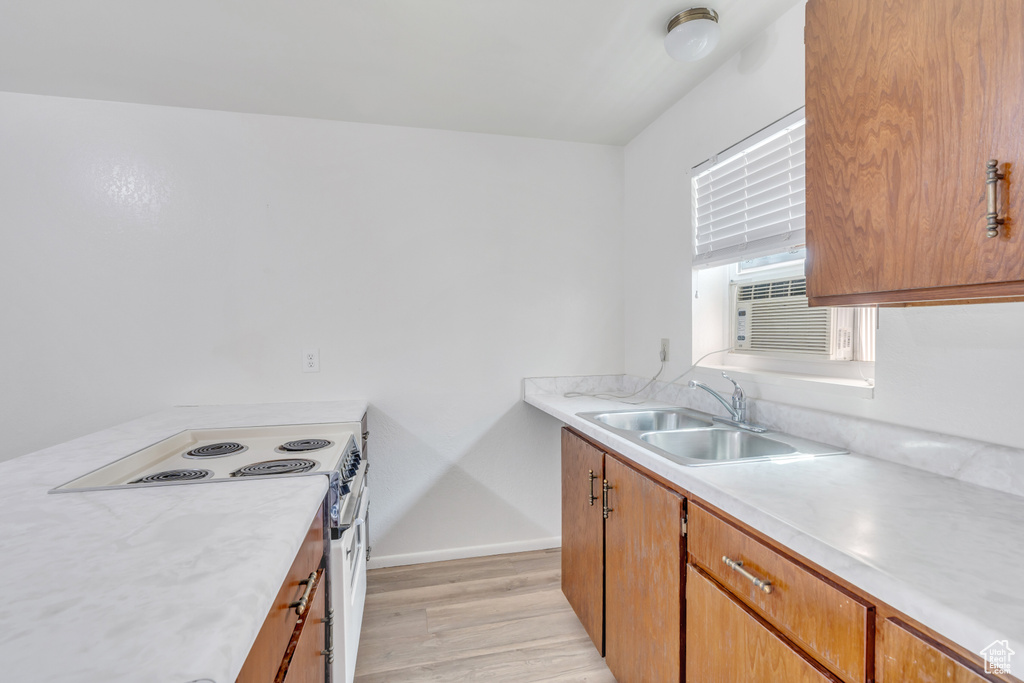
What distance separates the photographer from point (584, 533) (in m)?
1.82

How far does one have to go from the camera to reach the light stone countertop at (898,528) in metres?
0.60

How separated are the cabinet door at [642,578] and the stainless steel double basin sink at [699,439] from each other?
0.49ft

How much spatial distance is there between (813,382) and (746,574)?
79 centimetres

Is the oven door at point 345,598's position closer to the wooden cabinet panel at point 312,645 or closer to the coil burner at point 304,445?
the wooden cabinet panel at point 312,645

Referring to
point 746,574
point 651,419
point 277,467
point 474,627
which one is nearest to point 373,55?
point 277,467

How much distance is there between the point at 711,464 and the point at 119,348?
2.53 m

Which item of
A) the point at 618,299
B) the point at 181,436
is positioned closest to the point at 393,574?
the point at 181,436

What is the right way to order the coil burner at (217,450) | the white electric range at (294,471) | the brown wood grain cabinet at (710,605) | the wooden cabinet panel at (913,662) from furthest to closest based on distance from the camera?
the coil burner at (217,450) < the white electric range at (294,471) < the brown wood grain cabinet at (710,605) < the wooden cabinet panel at (913,662)

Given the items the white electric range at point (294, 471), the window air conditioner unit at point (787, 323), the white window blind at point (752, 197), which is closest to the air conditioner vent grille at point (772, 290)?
the window air conditioner unit at point (787, 323)

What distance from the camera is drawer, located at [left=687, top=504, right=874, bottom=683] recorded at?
731 millimetres

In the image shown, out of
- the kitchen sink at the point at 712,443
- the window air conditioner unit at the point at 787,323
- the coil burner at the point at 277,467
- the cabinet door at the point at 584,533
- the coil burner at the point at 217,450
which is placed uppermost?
the window air conditioner unit at the point at 787,323

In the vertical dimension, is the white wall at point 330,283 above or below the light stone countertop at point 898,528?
above

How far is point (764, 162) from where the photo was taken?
1697mm

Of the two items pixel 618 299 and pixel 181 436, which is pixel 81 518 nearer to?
pixel 181 436
